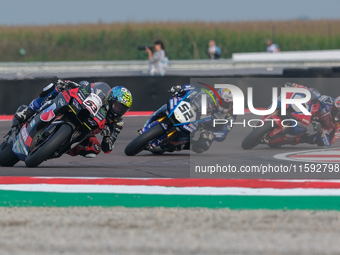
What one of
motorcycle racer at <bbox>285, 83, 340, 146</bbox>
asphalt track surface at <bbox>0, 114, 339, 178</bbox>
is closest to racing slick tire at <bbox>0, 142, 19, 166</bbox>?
asphalt track surface at <bbox>0, 114, 339, 178</bbox>

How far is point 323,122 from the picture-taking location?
885 centimetres

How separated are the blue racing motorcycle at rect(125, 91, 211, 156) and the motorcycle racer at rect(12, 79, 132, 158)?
2.91 feet

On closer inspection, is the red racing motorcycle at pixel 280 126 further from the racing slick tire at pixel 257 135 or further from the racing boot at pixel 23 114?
the racing boot at pixel 23 114

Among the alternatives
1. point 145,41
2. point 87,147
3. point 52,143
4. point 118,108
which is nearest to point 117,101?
point 118,108

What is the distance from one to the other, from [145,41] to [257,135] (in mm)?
29621

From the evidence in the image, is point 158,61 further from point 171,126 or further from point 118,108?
point 118,108

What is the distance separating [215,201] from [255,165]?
2.25 m

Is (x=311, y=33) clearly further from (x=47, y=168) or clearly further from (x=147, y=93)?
(x=47, y=168)

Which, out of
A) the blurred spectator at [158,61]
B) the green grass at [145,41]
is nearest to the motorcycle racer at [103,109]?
the blurred spectator at [158,61]

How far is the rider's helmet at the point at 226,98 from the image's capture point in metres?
8.49

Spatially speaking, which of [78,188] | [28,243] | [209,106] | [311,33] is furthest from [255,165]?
[311,33]

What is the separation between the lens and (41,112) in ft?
23.1

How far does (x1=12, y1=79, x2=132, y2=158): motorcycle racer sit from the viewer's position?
7168 millimetres

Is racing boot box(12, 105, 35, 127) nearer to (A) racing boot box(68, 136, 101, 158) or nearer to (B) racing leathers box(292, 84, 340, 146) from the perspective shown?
(A) racing boot box(68, 136, 101, 158)
